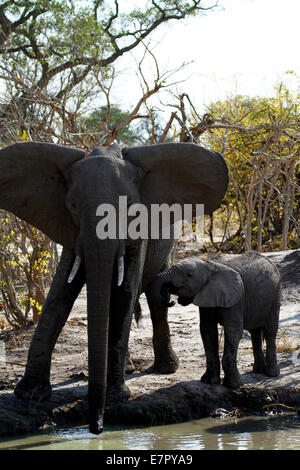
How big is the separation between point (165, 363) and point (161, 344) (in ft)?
0.65

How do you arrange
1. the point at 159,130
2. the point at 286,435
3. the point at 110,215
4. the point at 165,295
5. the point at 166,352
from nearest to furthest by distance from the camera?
the point at 110,215
the point at 286,435
the point at 165,295
the point at 166,352
the point at 159,130

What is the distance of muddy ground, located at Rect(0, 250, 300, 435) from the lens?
19.7 feet

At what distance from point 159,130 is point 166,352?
80.9 feet

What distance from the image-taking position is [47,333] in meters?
6.12

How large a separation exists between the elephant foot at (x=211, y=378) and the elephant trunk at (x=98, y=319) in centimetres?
174

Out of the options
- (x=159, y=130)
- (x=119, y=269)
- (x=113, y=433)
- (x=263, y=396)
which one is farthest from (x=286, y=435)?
(x=159, y=130)

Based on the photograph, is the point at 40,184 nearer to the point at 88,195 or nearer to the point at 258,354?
the point at 88,195

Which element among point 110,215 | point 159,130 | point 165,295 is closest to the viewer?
point 110,215

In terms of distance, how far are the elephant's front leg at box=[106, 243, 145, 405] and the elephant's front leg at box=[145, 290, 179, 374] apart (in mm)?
1145

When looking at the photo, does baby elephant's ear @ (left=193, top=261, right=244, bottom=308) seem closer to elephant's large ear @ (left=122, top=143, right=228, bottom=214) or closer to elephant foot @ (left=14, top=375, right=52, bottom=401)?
elephant's large ear @ (left=122, top=143, right=228, bottom=214)

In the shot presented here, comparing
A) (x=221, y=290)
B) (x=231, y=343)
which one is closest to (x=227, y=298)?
(x=221, y=290)

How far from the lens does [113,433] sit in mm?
5789

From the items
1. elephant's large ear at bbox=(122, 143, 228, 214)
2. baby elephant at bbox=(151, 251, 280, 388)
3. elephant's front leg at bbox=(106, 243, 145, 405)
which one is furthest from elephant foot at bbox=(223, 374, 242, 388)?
elephant's large ear at bbox=(122, 143, 228, 214)
